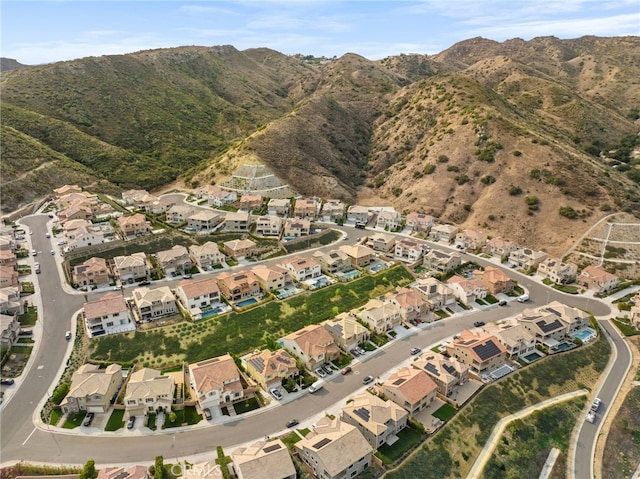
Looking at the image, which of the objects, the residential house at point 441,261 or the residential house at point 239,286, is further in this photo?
the residential house at point 441,261

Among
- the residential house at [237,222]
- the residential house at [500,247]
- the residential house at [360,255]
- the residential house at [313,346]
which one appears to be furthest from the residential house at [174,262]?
the residential house at [500,247]

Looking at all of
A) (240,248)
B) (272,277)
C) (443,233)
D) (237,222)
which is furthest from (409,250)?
(237,222)

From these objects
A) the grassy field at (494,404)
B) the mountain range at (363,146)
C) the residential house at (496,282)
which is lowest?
the grassy field at (494,404)

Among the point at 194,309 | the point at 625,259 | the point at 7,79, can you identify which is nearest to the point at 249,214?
the point at 194,309

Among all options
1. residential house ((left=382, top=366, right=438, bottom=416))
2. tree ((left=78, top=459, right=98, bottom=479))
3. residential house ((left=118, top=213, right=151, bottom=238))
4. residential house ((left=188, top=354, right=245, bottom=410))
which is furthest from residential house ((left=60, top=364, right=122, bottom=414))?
residential house ((left=118, top=213, right=151, bottom=238))

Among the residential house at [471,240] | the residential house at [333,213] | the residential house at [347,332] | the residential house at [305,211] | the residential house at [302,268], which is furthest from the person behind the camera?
the residential house at [333,213]

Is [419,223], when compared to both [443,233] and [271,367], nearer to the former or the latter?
[443,233]

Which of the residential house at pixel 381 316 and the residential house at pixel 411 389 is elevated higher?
the residential house at pixel 381 316

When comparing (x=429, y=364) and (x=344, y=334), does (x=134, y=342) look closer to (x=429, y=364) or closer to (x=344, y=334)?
(x=344, y=334)

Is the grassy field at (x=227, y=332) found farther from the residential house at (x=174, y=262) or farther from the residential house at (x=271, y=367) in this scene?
the residential house at (x=174, y=262)
